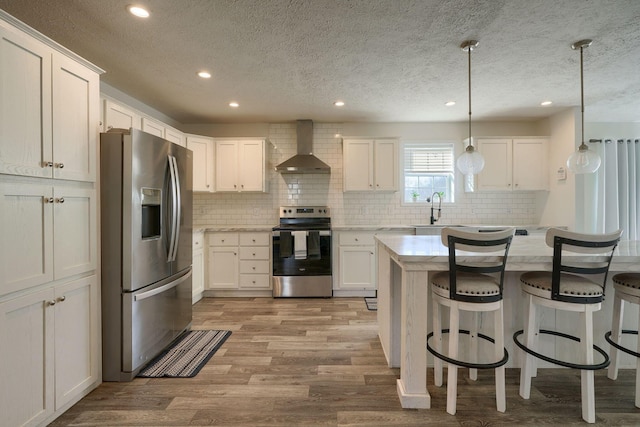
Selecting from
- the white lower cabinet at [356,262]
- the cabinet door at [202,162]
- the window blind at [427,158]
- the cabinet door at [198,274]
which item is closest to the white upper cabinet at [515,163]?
the window blind at [427,158]

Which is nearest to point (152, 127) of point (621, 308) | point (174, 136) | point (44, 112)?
point (174, 136)

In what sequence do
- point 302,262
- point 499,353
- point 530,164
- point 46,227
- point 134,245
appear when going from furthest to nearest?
point 530,164
point 302,262
point 134,245
point 499,353
point 46,227

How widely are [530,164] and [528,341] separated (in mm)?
3440

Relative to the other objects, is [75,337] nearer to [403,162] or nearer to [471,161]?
[471,161]

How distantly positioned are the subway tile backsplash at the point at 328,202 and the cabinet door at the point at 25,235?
3.05 m

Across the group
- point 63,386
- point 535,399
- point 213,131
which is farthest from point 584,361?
point 213,131

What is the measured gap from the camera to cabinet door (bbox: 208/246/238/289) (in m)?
4.16

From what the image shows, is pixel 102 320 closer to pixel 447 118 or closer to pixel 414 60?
pixel 414 60

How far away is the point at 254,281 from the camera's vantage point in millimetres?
4184

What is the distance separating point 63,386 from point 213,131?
376cm

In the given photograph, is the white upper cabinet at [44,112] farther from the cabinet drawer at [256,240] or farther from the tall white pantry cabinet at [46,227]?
the cabinet drawer at [256,240]

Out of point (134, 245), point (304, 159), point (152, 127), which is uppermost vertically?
point (152, 127)

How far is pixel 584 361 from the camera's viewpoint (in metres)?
1.69

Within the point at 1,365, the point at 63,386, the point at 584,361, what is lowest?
the point at 63,386
